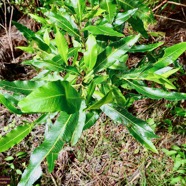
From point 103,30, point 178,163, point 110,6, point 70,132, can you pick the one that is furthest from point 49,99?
point 178,163

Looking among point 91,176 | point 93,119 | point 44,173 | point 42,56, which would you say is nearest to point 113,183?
point 91,176

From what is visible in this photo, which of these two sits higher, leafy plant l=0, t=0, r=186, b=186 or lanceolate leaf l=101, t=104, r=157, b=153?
leafy plant l=0, t=0, r=186, b=186

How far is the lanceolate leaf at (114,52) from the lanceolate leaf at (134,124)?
21 cm

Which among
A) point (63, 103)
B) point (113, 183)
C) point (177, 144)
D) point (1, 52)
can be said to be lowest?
point (113, 183)

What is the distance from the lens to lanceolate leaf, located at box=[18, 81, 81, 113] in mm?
806

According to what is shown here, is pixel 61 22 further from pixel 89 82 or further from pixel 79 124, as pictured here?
pixel 79 124

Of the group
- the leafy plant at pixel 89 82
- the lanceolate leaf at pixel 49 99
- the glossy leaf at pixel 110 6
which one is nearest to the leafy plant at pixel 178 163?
the leafy plant at pixel 89 82

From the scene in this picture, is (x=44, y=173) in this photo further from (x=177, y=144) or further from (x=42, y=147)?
(x=42, y=147)

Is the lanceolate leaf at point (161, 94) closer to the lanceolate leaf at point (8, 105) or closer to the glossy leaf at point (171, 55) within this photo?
the glossy leaf at point (171, 55)

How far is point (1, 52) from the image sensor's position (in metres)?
2.87

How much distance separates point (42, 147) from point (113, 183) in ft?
4.82

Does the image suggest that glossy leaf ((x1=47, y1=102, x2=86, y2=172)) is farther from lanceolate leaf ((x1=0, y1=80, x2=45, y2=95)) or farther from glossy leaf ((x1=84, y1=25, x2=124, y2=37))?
glossy leaf ((x1=84, y1=25, x2=124, y2=37))

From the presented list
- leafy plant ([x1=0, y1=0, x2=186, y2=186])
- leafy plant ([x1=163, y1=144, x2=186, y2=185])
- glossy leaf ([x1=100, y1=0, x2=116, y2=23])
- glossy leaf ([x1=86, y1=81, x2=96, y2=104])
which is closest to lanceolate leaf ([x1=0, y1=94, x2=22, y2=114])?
leafy plant ([x1=0, y1=0, x2=186, y2=186])

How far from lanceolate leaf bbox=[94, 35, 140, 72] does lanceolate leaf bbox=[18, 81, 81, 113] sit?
34 centimetres
